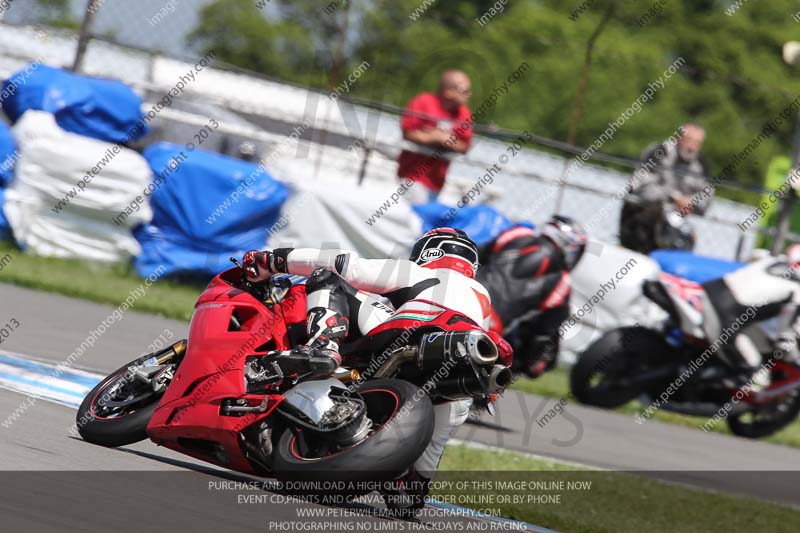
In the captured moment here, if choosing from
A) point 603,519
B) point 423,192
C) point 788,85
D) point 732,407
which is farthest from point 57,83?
point 788,85

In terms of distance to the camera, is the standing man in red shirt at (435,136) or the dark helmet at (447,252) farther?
the standing man in red shirt at (435,136)

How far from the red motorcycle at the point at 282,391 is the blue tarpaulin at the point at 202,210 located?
20.9 ft

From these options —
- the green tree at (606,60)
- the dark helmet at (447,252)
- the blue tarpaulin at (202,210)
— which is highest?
the dark helmet at (447,252)

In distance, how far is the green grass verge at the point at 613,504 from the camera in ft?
22.8

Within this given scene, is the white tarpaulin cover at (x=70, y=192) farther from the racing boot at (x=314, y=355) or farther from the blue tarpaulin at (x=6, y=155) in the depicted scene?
the racing boot at (x=314, y=355)

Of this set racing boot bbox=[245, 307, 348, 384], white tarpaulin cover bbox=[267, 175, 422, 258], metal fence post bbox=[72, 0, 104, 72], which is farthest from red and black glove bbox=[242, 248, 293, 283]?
metal fence post bbox=[72, 0, 104, 72]

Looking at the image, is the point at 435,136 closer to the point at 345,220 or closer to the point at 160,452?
the point at 345,220

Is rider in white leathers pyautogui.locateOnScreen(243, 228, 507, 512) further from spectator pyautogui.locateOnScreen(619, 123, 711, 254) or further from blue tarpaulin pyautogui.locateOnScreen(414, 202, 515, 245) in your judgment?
spectator pyautogui.locateOnScreen(619, 123, 711, 254)

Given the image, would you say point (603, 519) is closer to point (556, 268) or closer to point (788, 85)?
point (556, 268)

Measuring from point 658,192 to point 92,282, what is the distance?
5162mm

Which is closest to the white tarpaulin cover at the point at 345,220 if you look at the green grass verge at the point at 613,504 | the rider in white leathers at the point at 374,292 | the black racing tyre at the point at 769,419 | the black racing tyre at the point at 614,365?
the black racing tyre at the point at 614,365

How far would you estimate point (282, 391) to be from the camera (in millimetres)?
5781

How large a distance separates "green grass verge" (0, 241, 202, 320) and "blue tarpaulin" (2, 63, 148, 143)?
4.20 ft

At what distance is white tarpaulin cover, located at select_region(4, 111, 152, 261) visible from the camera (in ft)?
40.7
